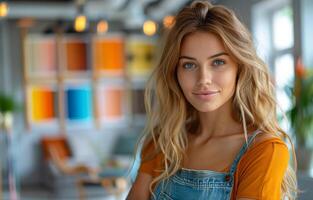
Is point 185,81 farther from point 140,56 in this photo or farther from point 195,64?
Result: point 140,56

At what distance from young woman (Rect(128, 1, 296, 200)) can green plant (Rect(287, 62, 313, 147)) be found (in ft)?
12.1

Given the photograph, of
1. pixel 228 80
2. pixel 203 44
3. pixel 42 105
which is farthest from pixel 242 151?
pixel 42 105

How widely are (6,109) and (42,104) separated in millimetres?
820

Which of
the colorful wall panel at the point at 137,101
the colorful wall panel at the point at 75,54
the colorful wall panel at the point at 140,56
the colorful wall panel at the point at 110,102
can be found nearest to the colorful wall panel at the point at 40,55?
the colorful wall panel at the point at 75,54

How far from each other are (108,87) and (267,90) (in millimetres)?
8423

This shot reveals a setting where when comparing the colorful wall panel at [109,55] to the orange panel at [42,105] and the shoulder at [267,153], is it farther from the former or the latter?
the shoulder at [267,153]

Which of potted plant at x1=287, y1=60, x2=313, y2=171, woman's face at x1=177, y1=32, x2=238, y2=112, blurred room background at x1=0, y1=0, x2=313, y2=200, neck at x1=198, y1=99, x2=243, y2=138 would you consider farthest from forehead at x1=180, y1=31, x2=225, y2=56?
blurred room background at x1=0, y1=0, x2=313, y2=200

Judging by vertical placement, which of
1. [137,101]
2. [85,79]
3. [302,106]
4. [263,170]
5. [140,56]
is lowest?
[137,101]

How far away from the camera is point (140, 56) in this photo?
32.9ft

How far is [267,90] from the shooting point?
1.48 meters

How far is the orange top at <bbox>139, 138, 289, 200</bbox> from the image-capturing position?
1.27m

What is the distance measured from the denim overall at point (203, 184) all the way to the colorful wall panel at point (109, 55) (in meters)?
8.37

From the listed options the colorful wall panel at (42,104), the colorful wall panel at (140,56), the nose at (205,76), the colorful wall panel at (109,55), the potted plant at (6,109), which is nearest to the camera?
the nose at (205,76)

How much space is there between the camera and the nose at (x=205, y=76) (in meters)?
1.38
